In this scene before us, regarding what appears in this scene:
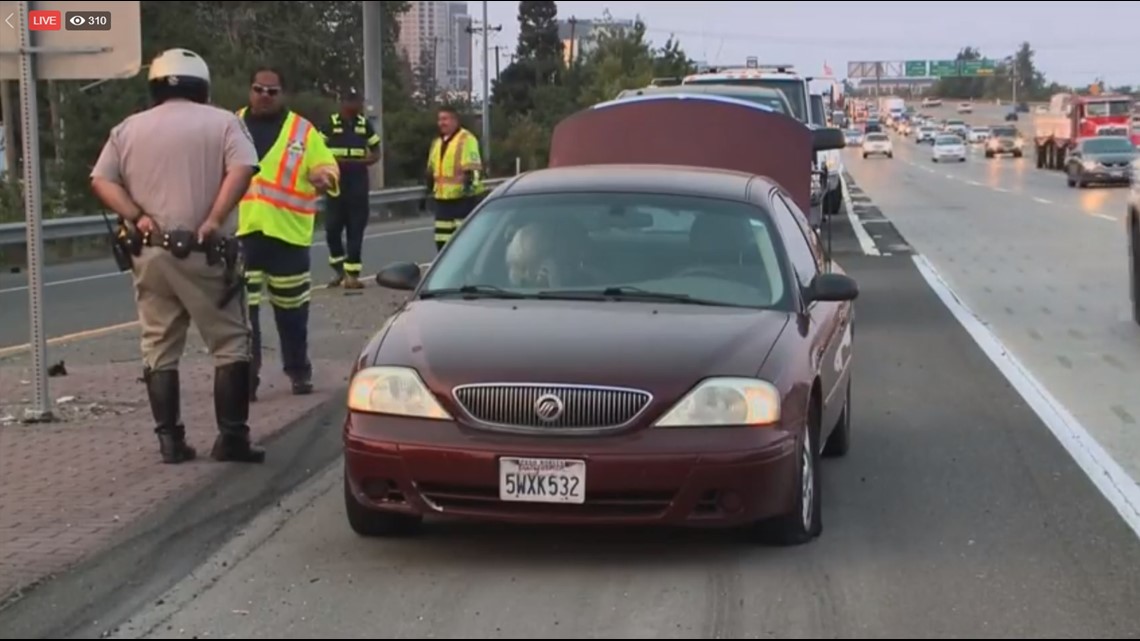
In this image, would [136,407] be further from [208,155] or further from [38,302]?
[208,155]

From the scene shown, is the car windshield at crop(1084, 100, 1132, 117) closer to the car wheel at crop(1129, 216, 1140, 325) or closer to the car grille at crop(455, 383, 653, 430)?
the car wheel at crop(1129, 216, 1140, 325)

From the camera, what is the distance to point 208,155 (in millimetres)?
7637

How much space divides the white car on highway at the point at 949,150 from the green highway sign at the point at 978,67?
1916 cm

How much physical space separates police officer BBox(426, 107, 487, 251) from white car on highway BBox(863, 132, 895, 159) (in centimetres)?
6831

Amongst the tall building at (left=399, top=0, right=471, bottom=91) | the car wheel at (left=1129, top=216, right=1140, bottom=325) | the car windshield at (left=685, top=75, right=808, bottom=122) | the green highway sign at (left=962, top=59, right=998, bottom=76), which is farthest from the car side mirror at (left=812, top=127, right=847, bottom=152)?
the tall building at (left=399, top=0, right=471, bottom=91)

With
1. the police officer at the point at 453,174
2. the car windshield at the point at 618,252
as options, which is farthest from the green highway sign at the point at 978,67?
the car windshield at the point at 618,252

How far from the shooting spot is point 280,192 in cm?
938

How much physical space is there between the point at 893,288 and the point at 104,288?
28.4ft

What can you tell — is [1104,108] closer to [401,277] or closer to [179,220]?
[401,277]

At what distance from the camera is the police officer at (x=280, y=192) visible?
9375 mm

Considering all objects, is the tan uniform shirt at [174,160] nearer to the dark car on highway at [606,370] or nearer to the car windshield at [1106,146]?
the dark car on highway at [606,370]

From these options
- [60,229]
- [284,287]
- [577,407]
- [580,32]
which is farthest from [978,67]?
[577,407]

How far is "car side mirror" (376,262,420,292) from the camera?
732 cm

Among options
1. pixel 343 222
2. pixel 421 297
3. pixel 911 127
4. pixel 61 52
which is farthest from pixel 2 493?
pixel 911 127
